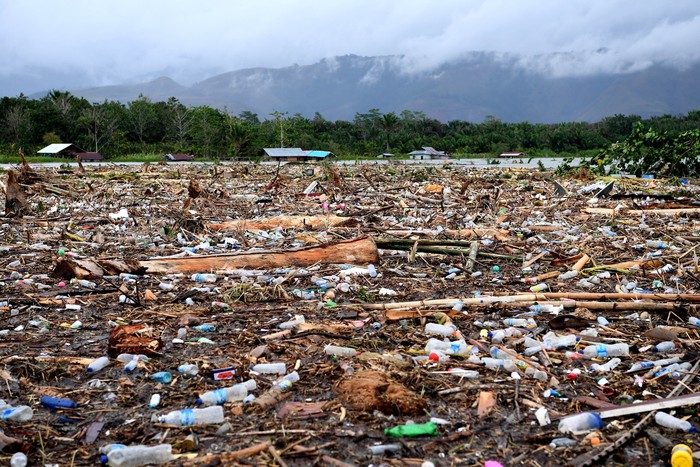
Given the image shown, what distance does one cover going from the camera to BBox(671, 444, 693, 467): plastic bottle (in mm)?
1954

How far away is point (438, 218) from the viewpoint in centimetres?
800

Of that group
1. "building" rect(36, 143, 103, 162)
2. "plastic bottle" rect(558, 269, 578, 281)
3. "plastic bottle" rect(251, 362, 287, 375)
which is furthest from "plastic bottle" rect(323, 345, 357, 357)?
"building" rect(36, 143, 103, 162)

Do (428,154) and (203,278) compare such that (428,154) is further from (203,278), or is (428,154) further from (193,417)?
(193,417)

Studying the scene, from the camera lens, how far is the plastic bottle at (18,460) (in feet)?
6.47

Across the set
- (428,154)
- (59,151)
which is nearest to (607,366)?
(59,151)

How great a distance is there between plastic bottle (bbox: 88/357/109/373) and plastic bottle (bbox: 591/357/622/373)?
2.37m

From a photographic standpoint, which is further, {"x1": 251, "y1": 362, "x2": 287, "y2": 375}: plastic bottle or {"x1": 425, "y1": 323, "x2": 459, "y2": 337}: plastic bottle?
{"x1": 425, "y1": 323, "x2": 459, "y2": 337}: plastic bottle

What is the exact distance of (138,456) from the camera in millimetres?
2006

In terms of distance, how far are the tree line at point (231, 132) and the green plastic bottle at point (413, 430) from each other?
1853 inches

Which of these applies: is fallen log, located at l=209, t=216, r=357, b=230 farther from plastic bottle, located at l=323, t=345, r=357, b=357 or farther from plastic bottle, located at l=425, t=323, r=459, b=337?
plastic bottle, located at l=323, t=345, r=357, b=357

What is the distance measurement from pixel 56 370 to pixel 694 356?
310 cm

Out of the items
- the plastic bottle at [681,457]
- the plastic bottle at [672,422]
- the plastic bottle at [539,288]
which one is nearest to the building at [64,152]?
the plastic bottle at [539,288]

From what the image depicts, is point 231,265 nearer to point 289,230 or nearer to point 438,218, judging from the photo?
point 289,230

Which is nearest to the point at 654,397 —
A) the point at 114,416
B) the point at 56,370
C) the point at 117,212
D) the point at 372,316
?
the point at 372,316
